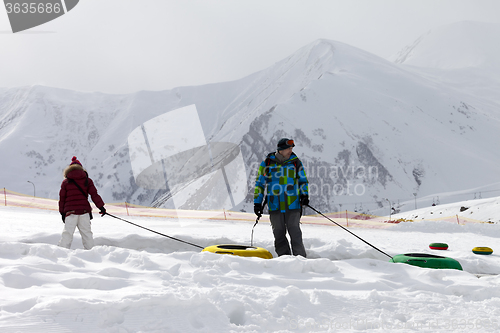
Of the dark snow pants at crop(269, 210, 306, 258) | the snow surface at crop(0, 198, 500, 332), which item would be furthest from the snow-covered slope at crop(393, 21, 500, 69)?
the snow surface at crop(0, 198, 500, 332)

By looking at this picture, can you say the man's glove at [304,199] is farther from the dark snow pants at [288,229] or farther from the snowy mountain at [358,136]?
the snowy mountain at [358,136]

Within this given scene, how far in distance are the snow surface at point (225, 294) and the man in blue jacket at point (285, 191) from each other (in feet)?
3.96

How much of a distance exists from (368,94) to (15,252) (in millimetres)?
74561

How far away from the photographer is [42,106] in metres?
148

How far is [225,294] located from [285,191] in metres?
2.72

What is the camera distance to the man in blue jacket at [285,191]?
17.4 ft

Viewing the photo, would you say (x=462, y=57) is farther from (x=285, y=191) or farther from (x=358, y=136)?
(x=285, y=191)

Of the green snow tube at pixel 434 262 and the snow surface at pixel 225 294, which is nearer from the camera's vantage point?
the snow surface at pixel 225 294

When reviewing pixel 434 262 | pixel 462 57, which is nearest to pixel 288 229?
pixel 434 262

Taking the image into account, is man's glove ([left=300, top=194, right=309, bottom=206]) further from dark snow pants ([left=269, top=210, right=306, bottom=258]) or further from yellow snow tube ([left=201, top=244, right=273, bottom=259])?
yellow snow tube ([left=201, top=244, right=273, bottom=259])

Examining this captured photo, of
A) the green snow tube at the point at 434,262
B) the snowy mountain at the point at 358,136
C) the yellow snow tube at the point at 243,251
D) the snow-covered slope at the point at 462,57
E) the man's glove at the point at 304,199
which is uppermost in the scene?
the snow-covered slope at the point at 462,57

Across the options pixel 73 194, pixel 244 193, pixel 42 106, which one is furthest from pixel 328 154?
pixel 42 106

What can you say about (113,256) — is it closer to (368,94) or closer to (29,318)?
(29,318)

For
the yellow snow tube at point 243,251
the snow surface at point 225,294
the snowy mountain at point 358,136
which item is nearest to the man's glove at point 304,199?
the yellow snow tube at point 243,251
